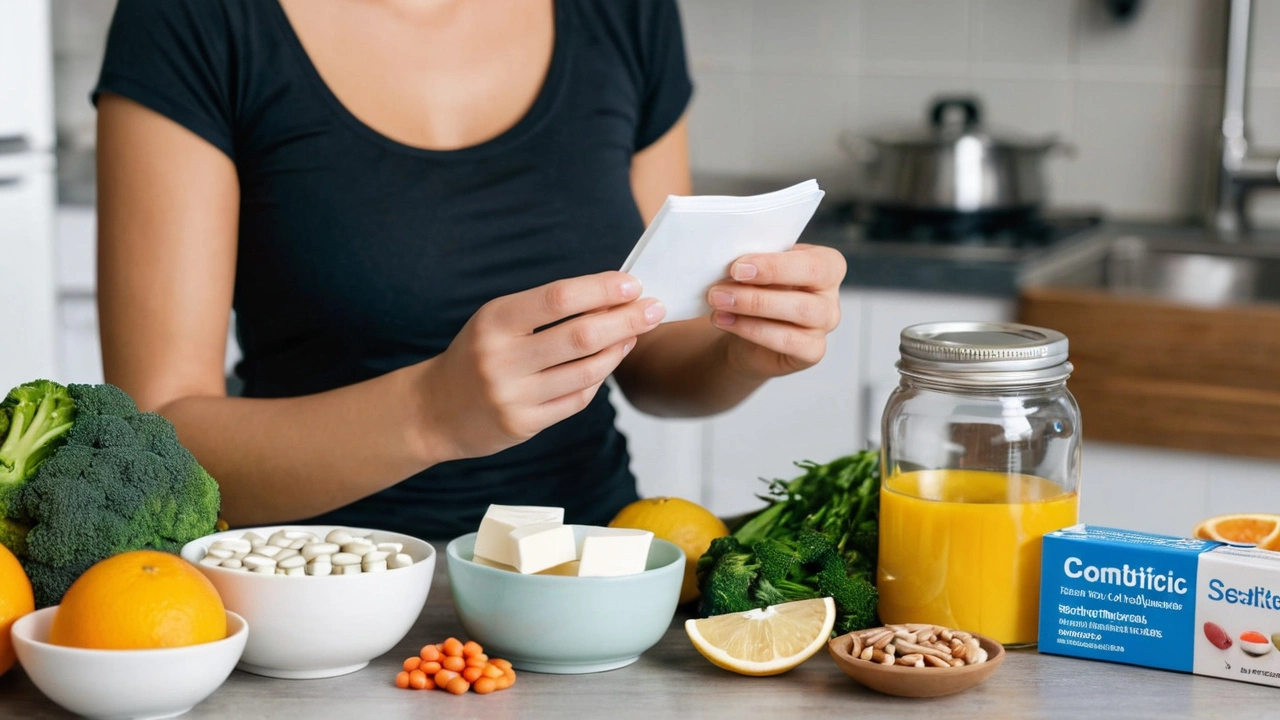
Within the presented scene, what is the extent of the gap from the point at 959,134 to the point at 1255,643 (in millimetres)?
1795

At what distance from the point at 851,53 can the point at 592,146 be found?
1707 millimetres

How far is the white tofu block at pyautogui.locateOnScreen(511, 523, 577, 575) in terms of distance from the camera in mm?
882

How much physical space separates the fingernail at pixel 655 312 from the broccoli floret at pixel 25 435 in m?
0.39

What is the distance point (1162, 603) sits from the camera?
0.91 meters

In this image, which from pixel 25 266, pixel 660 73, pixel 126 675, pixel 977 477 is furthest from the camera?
pixel 25 266

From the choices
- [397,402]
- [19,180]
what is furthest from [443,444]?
[19,180]

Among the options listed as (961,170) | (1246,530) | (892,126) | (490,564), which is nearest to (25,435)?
(490,564)

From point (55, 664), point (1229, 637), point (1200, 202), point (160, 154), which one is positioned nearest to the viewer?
point (55, 664)

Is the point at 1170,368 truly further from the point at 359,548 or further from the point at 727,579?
the point at 359,548

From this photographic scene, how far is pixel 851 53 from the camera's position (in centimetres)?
299

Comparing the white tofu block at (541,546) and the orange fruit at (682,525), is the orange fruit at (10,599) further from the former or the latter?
the orange fruit at (682,525)

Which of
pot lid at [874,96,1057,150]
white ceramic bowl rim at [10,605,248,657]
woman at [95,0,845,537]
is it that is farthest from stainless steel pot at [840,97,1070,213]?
white ceramic bowl rim at [10,605,248,657]

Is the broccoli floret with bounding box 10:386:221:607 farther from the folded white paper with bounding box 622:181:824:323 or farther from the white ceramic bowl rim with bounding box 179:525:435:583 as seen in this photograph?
the folded white paper with bounding box 622:181:824:323

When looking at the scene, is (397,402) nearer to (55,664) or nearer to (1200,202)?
(55,664)
